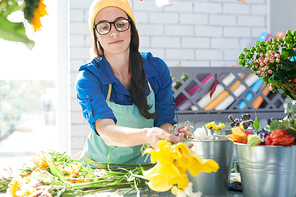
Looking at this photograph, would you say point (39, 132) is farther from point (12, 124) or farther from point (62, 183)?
point (62, 183)

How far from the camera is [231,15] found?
3.08 metres

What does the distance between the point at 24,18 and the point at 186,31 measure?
2793 millimetres

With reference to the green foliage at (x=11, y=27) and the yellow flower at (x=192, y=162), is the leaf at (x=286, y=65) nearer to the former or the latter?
the yellow flower at (x=192, y=162)

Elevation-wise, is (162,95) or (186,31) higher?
(186,31)

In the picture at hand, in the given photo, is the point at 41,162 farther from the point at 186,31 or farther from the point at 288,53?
the point at 186,31

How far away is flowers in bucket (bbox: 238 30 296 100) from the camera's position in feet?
2.58

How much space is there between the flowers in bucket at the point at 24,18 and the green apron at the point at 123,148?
1.06m

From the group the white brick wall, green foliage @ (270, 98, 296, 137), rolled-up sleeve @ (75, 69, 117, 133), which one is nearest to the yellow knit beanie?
rolled-up sleeve @ (75, 69, 117, 133)

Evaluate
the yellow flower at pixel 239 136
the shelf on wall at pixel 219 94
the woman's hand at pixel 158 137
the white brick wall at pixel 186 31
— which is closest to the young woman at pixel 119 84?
the woman's hand at pixel 158 137

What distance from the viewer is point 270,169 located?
0.68m

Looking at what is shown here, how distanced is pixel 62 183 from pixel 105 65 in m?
0.68

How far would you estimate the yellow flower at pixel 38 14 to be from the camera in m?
0.27

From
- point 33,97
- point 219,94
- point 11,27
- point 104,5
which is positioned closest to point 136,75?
point 104,5

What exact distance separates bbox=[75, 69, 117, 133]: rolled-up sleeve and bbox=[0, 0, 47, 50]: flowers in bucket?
818mm
